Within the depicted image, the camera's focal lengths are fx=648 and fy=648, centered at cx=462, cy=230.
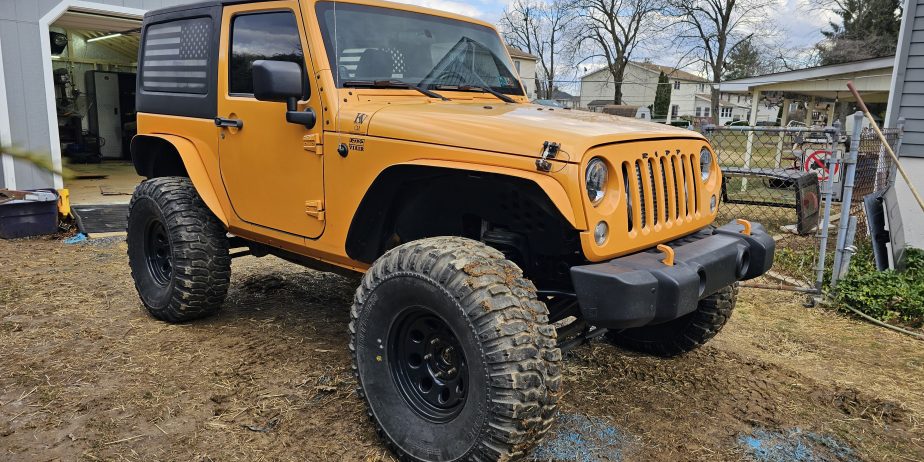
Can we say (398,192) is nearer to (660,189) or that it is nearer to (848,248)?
(660,189)

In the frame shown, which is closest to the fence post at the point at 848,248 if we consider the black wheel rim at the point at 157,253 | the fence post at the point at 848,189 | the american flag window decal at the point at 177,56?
the fence post at the point at 848,189

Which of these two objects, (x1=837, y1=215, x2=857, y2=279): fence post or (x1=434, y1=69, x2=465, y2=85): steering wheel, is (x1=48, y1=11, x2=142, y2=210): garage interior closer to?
(x1=434, y1=69, x2=465, y2=85): steering wheel

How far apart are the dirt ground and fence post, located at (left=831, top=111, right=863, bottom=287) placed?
0.54 meters

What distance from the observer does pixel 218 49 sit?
4.02m

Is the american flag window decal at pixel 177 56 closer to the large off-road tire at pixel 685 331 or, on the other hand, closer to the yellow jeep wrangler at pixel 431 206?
the yellow jeep wrangler at pixel 431 206

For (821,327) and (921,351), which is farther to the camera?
(821,327)

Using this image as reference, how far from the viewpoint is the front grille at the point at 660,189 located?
2.72m

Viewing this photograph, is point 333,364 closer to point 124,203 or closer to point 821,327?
point 821,327

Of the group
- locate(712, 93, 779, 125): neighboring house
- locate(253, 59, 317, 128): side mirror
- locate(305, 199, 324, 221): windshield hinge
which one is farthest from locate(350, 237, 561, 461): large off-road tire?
locate(712, 93, 779, 125): neighboring house

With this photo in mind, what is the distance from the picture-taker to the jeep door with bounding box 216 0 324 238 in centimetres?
346

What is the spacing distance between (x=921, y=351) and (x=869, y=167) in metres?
3.49

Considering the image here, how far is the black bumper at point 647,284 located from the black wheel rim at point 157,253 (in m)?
3.29

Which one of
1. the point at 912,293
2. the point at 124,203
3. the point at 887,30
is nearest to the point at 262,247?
the point at 912,293

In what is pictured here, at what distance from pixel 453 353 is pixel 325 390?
3.46ft
